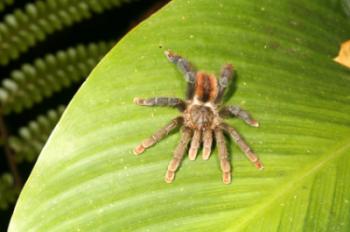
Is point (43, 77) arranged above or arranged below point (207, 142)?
above

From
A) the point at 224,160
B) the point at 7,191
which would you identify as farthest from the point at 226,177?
the point at 7,191

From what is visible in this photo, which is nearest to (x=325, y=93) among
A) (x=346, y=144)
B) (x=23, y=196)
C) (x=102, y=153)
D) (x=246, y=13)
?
(x=346, y=144)

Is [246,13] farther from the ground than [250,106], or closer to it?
farther from the ground

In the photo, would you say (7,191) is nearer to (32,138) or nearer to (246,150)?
(32,138)

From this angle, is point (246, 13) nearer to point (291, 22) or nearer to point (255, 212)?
point (291, 22)

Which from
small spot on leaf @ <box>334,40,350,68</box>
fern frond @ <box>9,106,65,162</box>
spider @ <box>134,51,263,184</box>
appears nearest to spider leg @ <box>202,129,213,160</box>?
spider @ <box>134,51,263,184</box>

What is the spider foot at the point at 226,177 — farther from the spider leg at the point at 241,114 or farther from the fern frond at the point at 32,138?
the fern frond at the point at 32,138
